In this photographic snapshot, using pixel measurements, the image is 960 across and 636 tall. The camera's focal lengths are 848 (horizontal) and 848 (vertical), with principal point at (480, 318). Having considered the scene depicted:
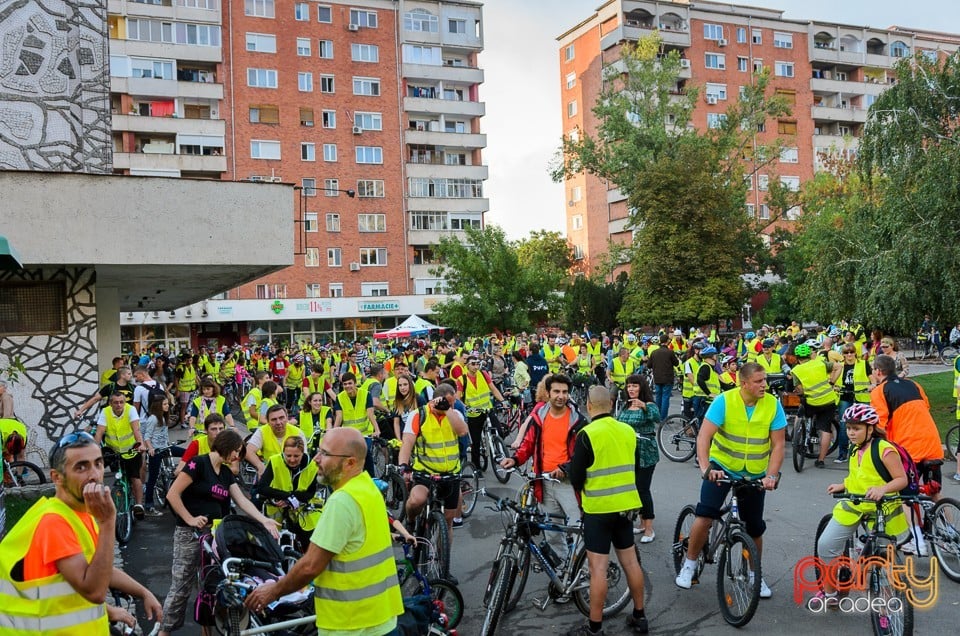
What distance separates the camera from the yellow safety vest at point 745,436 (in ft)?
22.0

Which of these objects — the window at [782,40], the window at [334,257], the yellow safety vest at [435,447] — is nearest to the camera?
the yellow safety vest at [435,447]

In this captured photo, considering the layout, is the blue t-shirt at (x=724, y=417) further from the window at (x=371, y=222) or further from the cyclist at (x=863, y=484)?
the window at (x=371, y=222)

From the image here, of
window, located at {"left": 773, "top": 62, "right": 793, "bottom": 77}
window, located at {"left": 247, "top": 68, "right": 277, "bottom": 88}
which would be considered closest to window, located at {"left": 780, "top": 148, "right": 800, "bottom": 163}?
window, located at {"left": 773, "top": 62, "right": 793, "bottom": 77}

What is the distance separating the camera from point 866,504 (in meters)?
5.99

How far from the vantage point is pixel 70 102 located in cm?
1420

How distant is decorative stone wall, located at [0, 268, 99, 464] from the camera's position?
13.3m

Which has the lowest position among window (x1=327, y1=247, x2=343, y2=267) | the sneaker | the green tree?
the sneaker

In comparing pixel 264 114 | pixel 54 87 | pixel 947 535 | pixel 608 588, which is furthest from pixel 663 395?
pixel 264 114

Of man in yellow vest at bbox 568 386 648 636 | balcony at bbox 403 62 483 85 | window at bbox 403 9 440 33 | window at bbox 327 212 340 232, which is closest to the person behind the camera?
man in yellow vest at bbox 568 386 648 636

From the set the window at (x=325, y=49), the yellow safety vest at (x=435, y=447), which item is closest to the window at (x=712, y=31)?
the window at (x=325, y=49)

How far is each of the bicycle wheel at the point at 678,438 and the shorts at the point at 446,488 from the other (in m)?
6.53

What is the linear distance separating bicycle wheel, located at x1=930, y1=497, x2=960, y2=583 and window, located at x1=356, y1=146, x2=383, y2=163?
54.3 meters

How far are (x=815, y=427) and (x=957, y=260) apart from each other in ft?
17.5

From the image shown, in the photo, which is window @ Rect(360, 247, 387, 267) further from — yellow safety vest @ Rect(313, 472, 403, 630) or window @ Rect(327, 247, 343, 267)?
yellow safety vest @ Rect(313, 472, 403, 630)
